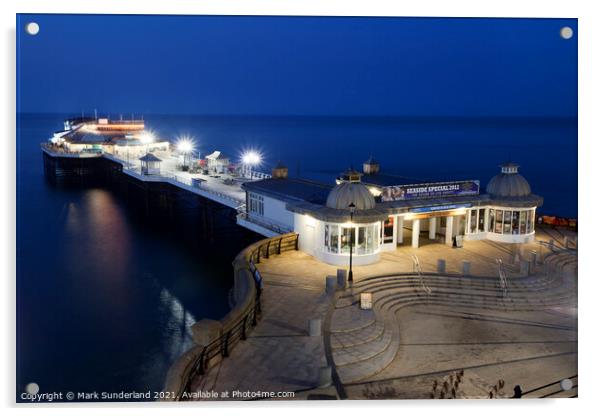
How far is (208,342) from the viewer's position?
14523mm

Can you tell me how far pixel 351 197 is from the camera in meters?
24.9

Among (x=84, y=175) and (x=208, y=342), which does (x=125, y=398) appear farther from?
(x=84, y=175)

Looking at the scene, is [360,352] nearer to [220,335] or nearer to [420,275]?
[220,335]

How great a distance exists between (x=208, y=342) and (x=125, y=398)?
2582mm

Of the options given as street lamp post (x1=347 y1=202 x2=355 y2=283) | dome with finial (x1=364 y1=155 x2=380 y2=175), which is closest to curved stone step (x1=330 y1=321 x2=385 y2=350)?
street lamp post (x1=347 y1=202 x2=355 y2=283)

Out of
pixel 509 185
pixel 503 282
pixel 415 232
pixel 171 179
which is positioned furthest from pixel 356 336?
pixel 171 179

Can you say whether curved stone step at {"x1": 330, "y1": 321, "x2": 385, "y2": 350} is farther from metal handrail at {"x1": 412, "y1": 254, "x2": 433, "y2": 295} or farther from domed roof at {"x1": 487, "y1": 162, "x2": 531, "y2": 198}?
A: domed roof at {"x1": 487, "y1": 162, "x2": 531, "y2": 198}

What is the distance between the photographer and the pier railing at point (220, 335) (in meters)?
12.9

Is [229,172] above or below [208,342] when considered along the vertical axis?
above

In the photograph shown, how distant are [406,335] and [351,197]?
788cm

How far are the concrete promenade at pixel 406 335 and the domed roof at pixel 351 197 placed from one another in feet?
8.05

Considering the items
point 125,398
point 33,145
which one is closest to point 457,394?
point 125,398

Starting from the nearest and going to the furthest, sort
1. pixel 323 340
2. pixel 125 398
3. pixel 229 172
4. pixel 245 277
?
pixel 125 398 → pixel 323 340 → pixel 245 277 → pixel 229 172

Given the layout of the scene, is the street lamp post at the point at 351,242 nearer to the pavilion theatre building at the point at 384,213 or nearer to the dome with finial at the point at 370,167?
the pavilion theatre building at the point at 384,213
